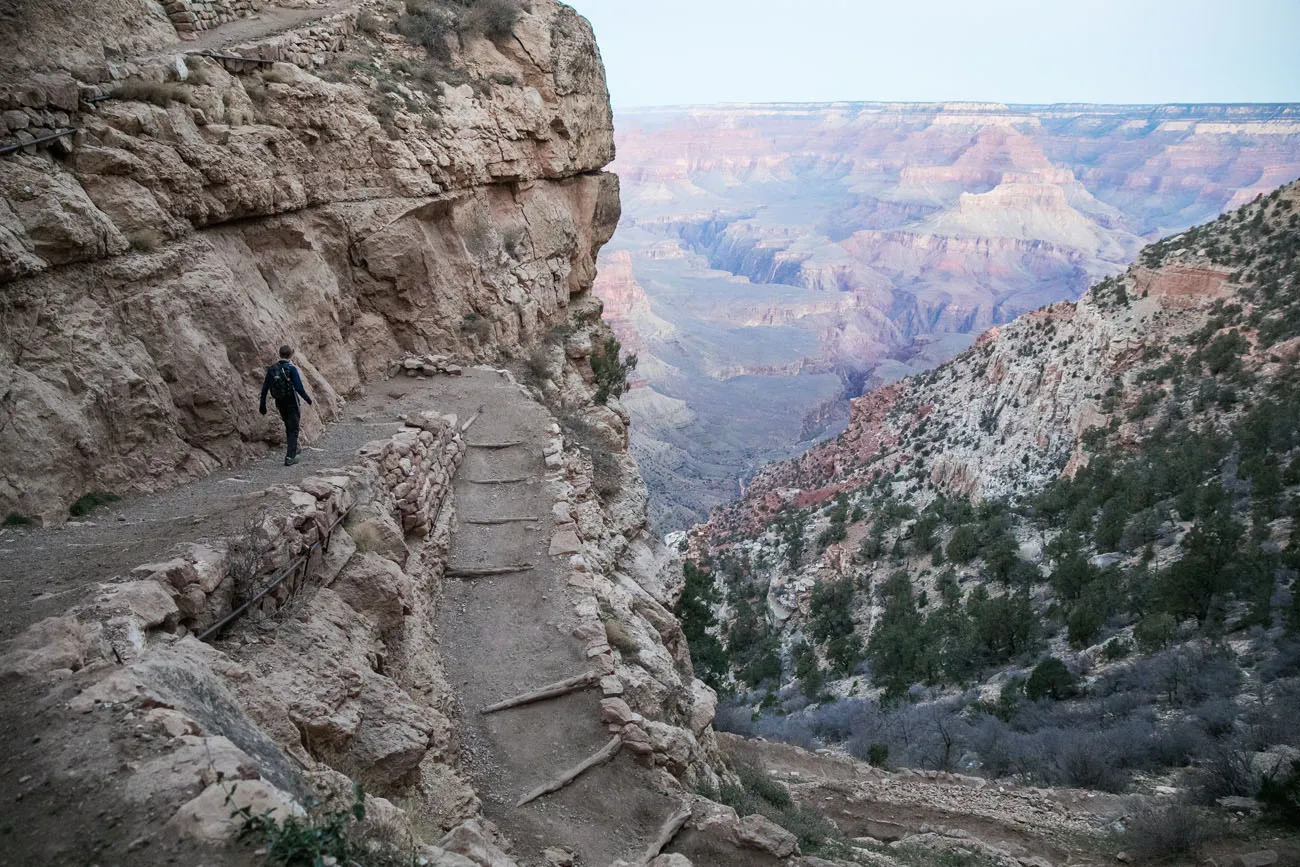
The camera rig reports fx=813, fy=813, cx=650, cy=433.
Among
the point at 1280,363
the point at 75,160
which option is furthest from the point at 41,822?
the point at 1280,363

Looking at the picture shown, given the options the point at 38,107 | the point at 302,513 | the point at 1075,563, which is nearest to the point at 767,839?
the point at 302,513

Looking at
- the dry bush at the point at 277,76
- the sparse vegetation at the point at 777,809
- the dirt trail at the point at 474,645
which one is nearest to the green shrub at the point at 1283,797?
the sparse vegetation at the point at 777,809

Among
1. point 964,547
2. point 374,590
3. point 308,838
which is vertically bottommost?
point 964,547

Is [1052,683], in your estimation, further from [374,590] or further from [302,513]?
[302,513]

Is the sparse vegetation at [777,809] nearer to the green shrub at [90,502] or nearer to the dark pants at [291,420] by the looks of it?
the dark pants at [291,420]

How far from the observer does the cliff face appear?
780 centimetres

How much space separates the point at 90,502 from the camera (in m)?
7.68

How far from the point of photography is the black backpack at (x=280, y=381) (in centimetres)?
941

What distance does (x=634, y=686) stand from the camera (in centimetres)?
841

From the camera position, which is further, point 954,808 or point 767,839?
point 954,808

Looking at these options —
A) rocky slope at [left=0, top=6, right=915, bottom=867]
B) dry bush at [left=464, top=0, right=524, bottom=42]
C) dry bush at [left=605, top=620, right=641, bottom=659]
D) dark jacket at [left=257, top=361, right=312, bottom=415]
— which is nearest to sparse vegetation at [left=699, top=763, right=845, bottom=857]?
rocky slope at [left=0, top=6, right=915, bottom=867]

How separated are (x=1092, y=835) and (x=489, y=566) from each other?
905 centimetres

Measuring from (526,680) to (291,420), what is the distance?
13.9 ft

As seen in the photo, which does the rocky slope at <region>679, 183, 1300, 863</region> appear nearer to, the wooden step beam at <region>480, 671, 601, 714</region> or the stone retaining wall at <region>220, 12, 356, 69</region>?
the wooden step beam at <region>480, 671, 601, 714</region>
